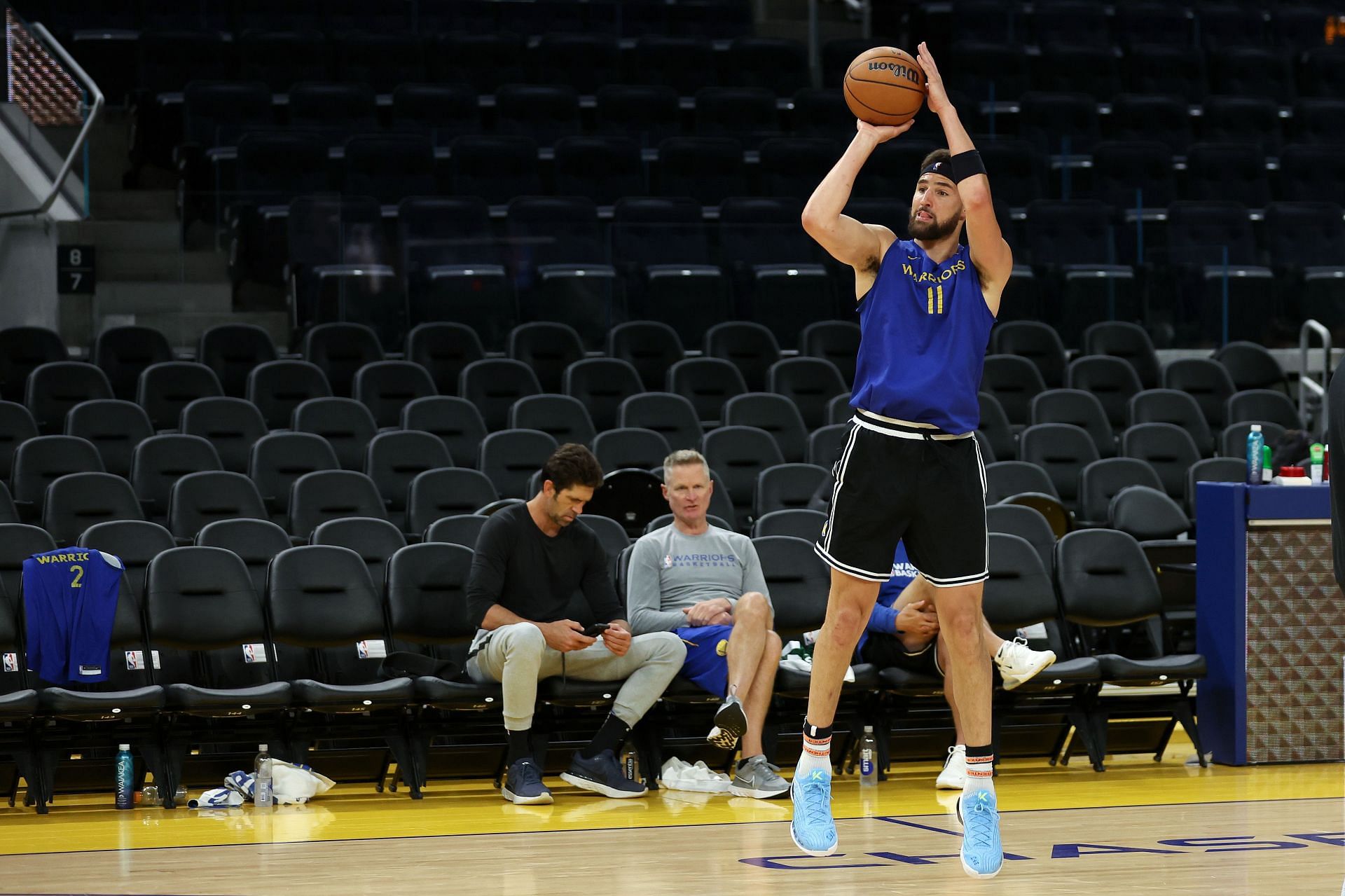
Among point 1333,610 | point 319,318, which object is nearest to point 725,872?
point 1333,610

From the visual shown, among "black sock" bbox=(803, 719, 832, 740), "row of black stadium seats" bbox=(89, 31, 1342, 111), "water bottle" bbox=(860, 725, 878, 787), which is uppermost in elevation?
"row of black stadium seats" bbox=(89, 31, 1342, 111)

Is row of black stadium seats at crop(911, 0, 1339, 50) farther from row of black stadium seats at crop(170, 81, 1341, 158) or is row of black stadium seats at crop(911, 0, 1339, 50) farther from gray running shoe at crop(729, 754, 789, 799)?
gray running shoe at crop(729, 754, 789, 799)

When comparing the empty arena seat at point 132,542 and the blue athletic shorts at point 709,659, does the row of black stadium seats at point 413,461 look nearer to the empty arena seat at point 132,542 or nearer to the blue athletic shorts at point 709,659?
the empty arena seat at point 132,542

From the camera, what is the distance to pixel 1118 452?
33.2 feet

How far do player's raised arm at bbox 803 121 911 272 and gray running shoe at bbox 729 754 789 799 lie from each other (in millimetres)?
2723

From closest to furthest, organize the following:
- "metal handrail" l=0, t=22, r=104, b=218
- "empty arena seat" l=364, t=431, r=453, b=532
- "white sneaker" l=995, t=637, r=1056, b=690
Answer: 1. "white sneaker" l=995, t=637, r=1056, b=690
2. "empty arena seat" l=364, t=431, r=453, b=532
3. "metal handrail" l=0, t=22, r=104, b=218

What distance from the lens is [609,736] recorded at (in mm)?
6676

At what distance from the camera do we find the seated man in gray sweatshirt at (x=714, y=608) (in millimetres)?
6648

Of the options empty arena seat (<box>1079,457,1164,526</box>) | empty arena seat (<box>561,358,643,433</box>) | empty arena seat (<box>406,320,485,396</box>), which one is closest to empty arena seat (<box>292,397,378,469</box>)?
empty arena seat (<box>406,320,485,396</box>)

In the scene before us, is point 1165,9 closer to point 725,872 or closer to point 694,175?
point 694,175

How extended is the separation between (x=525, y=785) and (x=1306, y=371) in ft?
23.3

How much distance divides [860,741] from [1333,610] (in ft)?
6.88

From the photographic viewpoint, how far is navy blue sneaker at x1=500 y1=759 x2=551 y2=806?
6477 mm

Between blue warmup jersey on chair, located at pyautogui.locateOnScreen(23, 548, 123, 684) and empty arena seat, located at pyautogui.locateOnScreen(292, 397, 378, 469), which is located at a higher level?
empty arena seat, located at pyautogui.locateOnScreen(292, 397, 378, 469)
